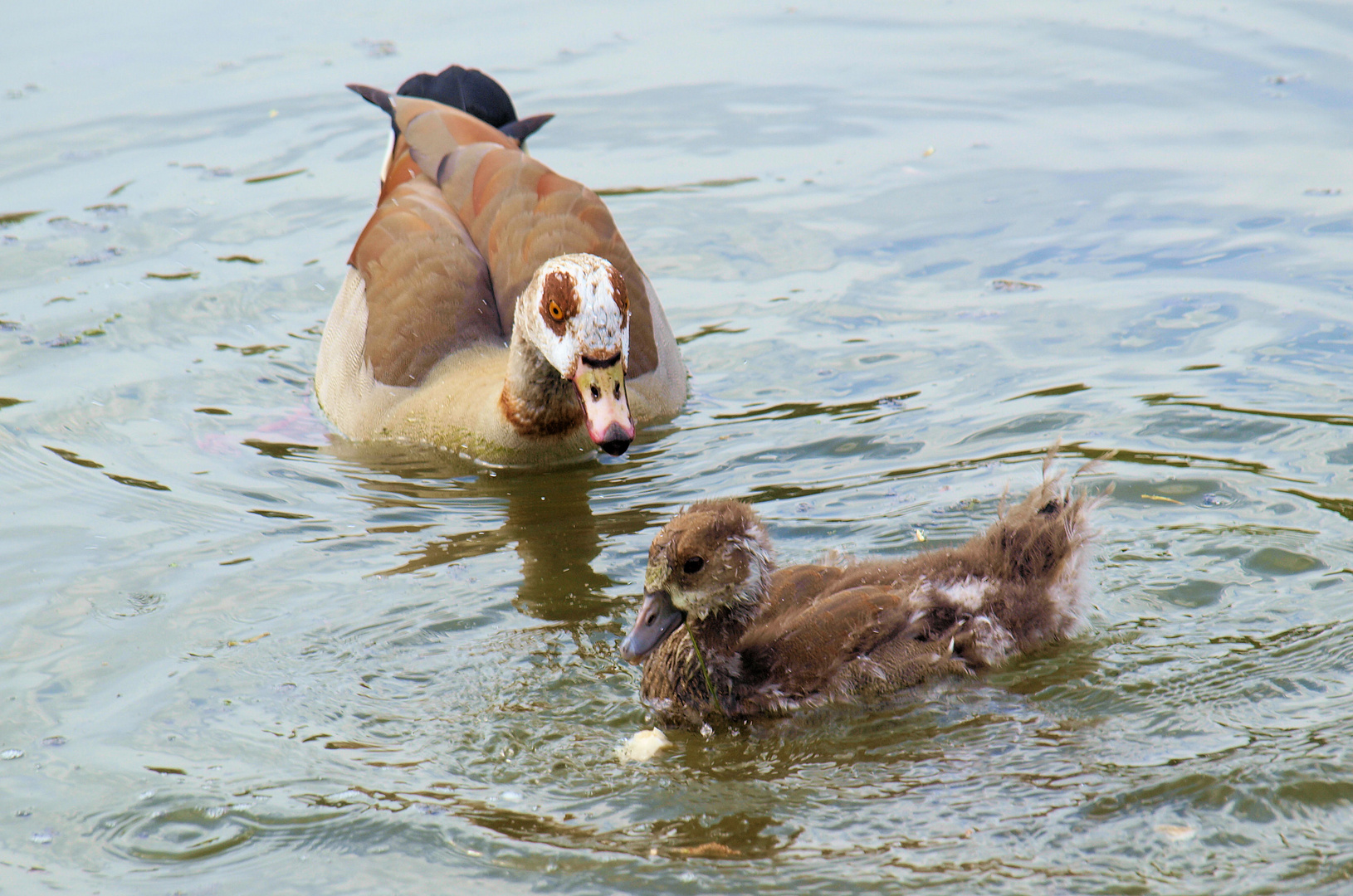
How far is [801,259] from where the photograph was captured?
33.7 feet

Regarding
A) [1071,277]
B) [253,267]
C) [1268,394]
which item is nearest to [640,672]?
[1268,394]

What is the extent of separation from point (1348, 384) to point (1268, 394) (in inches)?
16.7

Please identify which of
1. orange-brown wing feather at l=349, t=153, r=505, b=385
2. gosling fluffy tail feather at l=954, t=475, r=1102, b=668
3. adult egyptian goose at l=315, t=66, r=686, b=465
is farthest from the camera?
orange-brown wing feather at l=349, t=153, r=505, b=385

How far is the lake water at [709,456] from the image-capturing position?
4.78 meters

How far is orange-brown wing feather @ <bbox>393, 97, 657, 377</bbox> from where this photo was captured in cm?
855

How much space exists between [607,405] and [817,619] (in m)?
2.13

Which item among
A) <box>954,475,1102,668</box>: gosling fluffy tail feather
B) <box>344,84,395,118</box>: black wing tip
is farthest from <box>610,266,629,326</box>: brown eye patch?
<box>344,84,395,118</box>: black wing tip

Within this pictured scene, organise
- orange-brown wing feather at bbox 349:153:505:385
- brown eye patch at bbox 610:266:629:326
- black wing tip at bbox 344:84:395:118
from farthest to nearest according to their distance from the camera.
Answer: black wing tip at bbox 344:84:395:118 < orange-brown wing feather at bbox 349:153:505:385 < brown eye patch at bbox 610:266:629:326

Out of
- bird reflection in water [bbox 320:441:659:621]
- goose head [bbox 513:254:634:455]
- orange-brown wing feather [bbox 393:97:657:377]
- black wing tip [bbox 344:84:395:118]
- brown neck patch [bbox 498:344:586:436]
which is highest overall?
black wing tip [bbox 344:84:395:118]

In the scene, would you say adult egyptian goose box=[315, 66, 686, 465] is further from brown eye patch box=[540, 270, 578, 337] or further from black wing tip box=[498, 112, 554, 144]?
black wing tip box=[498, 112, 554, 144]

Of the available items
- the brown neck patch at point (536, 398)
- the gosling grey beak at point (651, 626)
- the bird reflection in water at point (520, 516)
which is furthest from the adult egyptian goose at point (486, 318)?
the gosling grey beak at point (651, 626)

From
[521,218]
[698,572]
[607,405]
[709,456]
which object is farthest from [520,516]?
[698,572]

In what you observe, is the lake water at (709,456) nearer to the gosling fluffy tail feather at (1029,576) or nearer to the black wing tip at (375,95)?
the gosling fluffy tail feather at (1029,576)

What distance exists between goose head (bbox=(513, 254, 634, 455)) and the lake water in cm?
51
